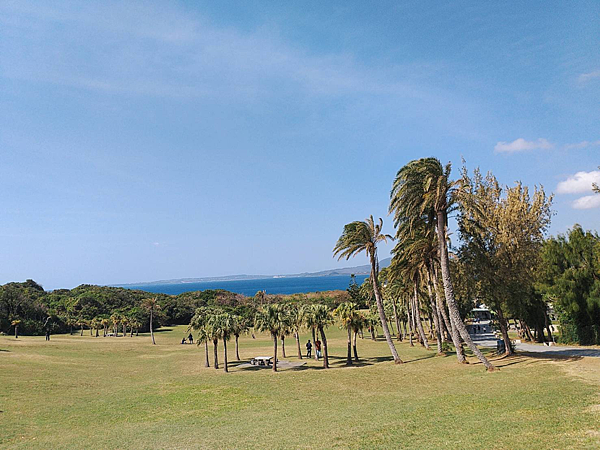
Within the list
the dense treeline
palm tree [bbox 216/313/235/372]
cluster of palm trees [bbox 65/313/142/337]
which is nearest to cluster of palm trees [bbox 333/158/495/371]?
palm tree [bbox 216/313/235/372]

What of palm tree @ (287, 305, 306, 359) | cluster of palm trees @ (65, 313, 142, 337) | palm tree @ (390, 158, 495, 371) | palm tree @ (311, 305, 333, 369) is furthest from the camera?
cluster of palm trees @ (65, 313, 142, 337)

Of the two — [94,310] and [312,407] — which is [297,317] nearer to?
[312,407]

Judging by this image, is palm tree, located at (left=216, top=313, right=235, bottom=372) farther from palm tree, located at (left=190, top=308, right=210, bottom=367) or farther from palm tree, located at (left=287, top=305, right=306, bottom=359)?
palm tree, located at (left=287, top=305, right=306, bottom=359)

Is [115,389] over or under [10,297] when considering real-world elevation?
under

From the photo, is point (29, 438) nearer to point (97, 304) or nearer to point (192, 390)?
point (192, 390)

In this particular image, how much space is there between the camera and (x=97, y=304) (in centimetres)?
10650

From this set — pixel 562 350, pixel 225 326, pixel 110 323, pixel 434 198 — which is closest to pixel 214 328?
pixel 225 326

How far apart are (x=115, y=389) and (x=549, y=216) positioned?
33.9 metres

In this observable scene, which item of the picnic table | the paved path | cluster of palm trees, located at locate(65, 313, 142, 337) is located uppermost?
cluster of palm trees, located at locate(65, 313, 142, 337)

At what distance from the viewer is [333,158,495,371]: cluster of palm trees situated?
26280 millimetres

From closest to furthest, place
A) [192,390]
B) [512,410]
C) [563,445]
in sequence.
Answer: [563,445], [512,410], [192,390]

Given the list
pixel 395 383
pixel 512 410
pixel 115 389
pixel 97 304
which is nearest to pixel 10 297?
pixel 97 304

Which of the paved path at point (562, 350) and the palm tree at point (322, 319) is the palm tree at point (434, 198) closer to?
the paved path at point (562, 350)

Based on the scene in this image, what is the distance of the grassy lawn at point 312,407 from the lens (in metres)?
13.1
